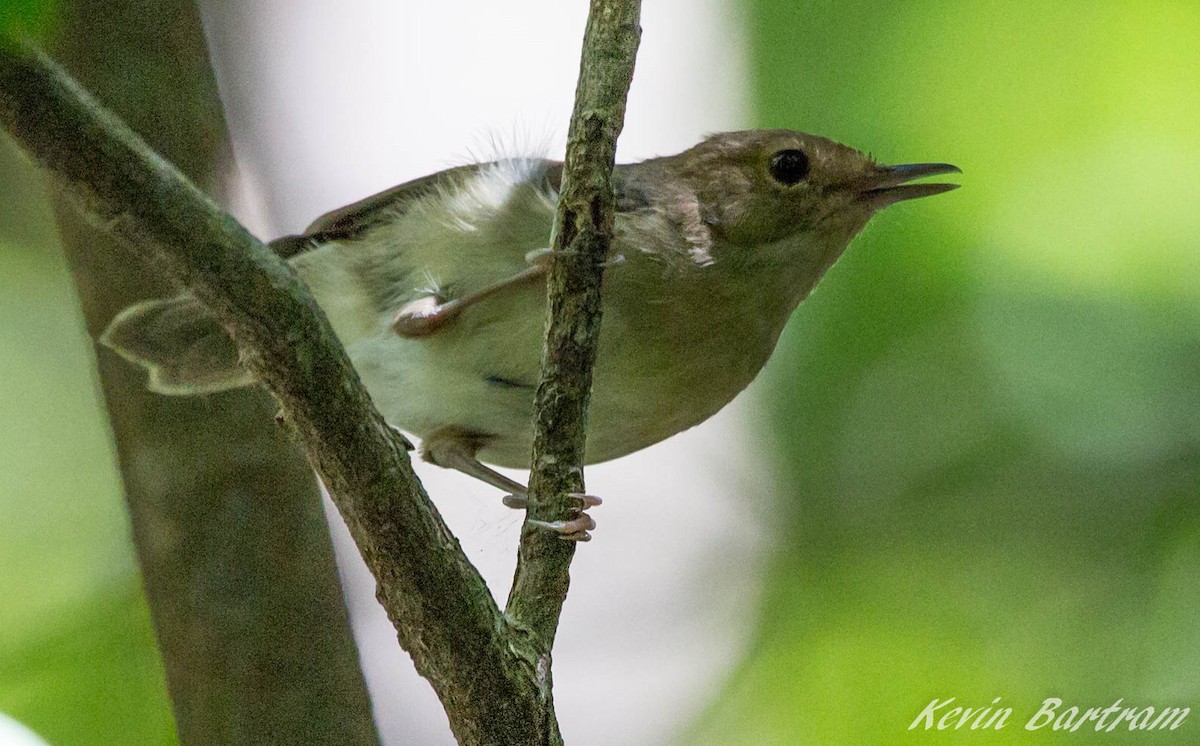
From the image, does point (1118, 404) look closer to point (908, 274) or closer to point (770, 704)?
point (908, 274)

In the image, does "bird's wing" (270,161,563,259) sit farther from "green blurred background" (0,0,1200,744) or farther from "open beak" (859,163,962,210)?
"open beak" (859,163,962,210)

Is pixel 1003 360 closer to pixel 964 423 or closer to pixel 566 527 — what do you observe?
pixel 964 423

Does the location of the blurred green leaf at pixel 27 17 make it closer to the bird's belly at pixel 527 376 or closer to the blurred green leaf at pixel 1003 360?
the bird's belly at pixel 527 376

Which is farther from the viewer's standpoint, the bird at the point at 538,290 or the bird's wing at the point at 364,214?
the bird's wing at the point at 364,214

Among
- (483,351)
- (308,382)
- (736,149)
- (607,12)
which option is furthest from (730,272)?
(308,382)

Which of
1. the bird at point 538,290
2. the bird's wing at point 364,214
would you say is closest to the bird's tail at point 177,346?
the bird at point 538,290

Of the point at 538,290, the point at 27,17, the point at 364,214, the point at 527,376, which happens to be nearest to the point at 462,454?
the point at 527,376
